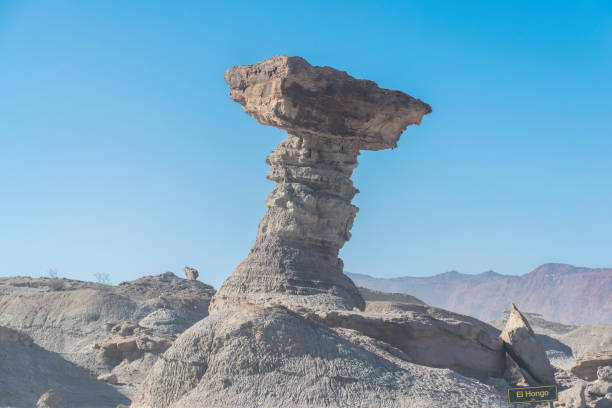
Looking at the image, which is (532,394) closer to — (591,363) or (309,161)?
(591,363)

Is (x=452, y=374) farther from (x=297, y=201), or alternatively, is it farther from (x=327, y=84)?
(x=327, y=84)

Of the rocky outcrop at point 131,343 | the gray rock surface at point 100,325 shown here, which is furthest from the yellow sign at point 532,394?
the rocky outcrop at point 131,343

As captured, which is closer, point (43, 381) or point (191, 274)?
point (43, 381)

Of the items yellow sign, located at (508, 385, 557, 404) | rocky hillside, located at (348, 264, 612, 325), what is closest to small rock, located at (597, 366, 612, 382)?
yellow sign, located at (508, 385, 557, 404)

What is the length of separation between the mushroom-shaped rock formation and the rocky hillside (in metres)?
123

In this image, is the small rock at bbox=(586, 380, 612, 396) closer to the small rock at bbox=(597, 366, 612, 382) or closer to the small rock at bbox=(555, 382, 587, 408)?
the small rock at bbox=(597, 366, 612, 382)

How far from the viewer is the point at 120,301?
36.7 metres

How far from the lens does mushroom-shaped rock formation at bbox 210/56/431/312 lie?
1988 cm

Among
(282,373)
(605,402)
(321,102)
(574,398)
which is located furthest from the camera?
(321,102)

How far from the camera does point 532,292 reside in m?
161

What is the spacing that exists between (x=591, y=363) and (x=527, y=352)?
7.75ft

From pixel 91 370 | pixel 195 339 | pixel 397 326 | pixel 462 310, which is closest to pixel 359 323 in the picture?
pixel 397 326

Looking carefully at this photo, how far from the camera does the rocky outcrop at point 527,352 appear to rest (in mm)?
17312

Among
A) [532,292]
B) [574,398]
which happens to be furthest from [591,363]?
[532,292]
